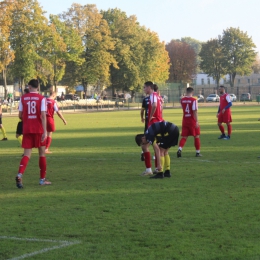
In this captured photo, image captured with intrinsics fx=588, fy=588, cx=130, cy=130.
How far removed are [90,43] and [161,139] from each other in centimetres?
6902

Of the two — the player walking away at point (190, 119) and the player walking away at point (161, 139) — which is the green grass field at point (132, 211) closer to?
the player walking away at point (161, 139)

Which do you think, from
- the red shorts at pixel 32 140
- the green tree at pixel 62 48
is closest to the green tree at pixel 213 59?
the green tree at pixel 62 48

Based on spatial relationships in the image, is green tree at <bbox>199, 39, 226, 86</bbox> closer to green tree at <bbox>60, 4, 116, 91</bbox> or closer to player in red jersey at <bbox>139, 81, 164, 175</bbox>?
green tree at <bbox>60, 4, 116, 91</bbox>

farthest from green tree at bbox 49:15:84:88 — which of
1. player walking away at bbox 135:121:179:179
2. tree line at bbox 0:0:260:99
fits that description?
player walking away at bbox 135:121:179:179

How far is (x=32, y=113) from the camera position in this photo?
10.9m

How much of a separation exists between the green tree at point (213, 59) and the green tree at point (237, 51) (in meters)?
1.03

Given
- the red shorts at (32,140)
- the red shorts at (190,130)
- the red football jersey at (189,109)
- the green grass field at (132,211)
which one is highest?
the red football jersey at (189,109)

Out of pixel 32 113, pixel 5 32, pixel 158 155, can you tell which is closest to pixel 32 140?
pixel 32 113

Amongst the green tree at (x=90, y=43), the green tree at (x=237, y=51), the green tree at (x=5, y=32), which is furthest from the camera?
the green tree at (x=237, y=51)

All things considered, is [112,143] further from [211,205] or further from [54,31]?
[54,31]

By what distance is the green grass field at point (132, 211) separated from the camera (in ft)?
21.3

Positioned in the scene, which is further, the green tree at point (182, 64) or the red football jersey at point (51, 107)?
the green tree at point (182, 64)

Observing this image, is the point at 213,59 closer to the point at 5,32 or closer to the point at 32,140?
the point at 5,32

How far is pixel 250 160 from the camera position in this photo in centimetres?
1478
